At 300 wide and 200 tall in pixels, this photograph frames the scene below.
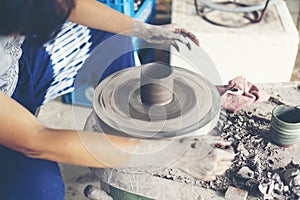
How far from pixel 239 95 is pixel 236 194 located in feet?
1.53

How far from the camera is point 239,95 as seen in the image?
169 cm

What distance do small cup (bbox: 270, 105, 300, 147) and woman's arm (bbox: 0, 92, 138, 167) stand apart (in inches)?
19.4

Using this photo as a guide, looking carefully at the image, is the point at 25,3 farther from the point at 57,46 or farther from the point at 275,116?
the point at 275,116

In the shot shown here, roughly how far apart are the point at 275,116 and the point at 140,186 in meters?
0.51

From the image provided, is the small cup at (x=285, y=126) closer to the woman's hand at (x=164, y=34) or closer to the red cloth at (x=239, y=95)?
the red cloth at (x=239, y=95)

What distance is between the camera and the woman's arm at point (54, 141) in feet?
4.39

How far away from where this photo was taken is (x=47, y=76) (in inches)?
77.7

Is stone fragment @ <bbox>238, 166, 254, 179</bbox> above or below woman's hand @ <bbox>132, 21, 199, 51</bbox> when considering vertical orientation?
below

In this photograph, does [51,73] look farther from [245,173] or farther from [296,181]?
[296,181]

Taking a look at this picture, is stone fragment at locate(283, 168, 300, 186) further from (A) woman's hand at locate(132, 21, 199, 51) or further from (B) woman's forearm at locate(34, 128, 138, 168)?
(A) woman's hand at locate(132, 21, 199, 51)

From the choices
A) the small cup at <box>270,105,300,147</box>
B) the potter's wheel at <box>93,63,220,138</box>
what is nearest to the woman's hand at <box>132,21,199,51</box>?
the potter's wheel at <box>93,63,220,138</box>

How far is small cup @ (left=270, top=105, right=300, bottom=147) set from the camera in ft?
4.78

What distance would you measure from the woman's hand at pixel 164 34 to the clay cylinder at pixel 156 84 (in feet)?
1.02

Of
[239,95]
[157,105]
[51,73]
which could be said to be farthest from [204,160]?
[51,73]
